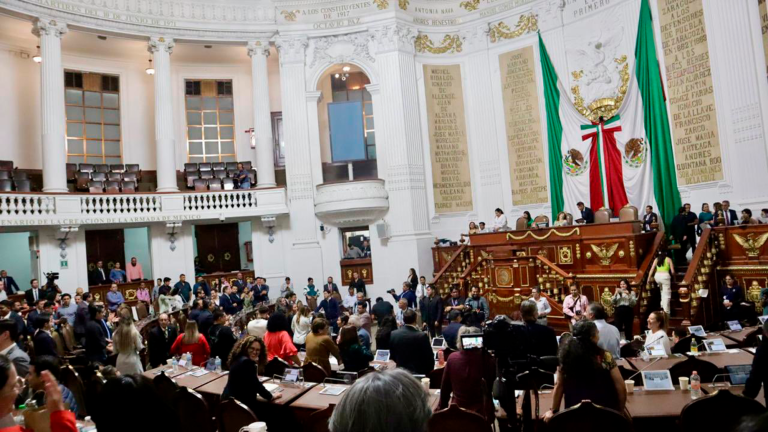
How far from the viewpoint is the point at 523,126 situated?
1817 centimetres

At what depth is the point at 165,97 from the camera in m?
18.1

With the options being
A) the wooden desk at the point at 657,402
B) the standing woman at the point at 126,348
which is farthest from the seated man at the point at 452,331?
the standing woman at the point at 126,348

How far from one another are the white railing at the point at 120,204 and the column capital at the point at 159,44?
187 inches

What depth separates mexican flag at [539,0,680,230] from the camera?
14.7 metres

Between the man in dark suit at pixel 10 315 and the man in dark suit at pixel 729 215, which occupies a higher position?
the man in dark suit at pixel 729 215

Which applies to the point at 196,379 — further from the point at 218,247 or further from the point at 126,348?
the point at 218,247

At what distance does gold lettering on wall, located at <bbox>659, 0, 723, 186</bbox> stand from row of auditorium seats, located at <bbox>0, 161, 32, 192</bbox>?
17.3 meters

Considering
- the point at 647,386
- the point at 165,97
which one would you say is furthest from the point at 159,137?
the point at 647,386

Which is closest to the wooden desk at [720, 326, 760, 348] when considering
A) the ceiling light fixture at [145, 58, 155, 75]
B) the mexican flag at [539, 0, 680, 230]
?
the mexican flag at [539, 0, 680, 230]

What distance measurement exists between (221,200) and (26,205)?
5232mm

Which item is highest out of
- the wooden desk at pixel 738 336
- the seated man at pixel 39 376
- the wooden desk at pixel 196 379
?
the seated man at pixel 39 376

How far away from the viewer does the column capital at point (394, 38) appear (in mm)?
18484

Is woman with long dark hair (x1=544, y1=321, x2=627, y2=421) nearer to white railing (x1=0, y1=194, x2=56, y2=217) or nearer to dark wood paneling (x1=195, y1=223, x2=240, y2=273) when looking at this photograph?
white railing (x1=0, y1=194, x2=56, y2=217)

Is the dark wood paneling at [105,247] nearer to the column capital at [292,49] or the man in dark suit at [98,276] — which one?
the man in dark suit at [98,276]
